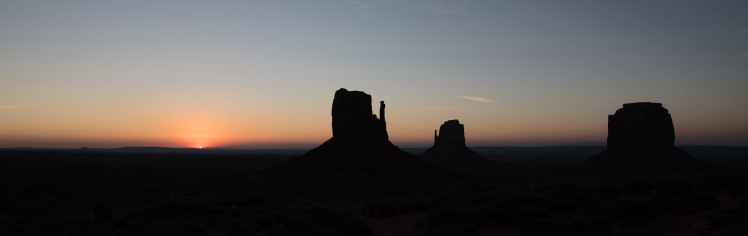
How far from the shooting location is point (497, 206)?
523 inches

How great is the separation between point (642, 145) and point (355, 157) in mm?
61513

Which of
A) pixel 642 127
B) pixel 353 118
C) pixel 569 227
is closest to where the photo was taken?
pixel 569 227

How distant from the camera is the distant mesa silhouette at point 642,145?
7656cm

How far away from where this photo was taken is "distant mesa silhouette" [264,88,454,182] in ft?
191

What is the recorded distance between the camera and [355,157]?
6325cm

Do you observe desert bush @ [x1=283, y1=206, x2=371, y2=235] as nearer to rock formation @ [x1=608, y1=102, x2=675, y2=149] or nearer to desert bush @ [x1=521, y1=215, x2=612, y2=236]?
desert bush @ [x1=521, y1=215, x2=612, y2=236]

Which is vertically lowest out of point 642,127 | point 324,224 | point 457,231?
point 324,224

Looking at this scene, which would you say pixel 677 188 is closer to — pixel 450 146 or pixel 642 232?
pixel 642 232

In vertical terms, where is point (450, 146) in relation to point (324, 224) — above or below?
above

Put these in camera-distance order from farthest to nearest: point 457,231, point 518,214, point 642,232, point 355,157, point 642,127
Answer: point 642,127 < point 355,157 < point 518,214 < point 457,231 < point 642,232

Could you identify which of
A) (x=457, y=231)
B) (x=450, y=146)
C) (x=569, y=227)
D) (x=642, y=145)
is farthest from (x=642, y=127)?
(x=457, y=231)

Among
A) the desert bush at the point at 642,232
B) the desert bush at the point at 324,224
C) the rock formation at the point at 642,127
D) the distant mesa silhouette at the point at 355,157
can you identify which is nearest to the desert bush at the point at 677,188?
the desert bush at the point at 642,232

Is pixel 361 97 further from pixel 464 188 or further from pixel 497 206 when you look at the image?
pixel 497 206

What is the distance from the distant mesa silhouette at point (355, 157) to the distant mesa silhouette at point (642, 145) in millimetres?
39065
